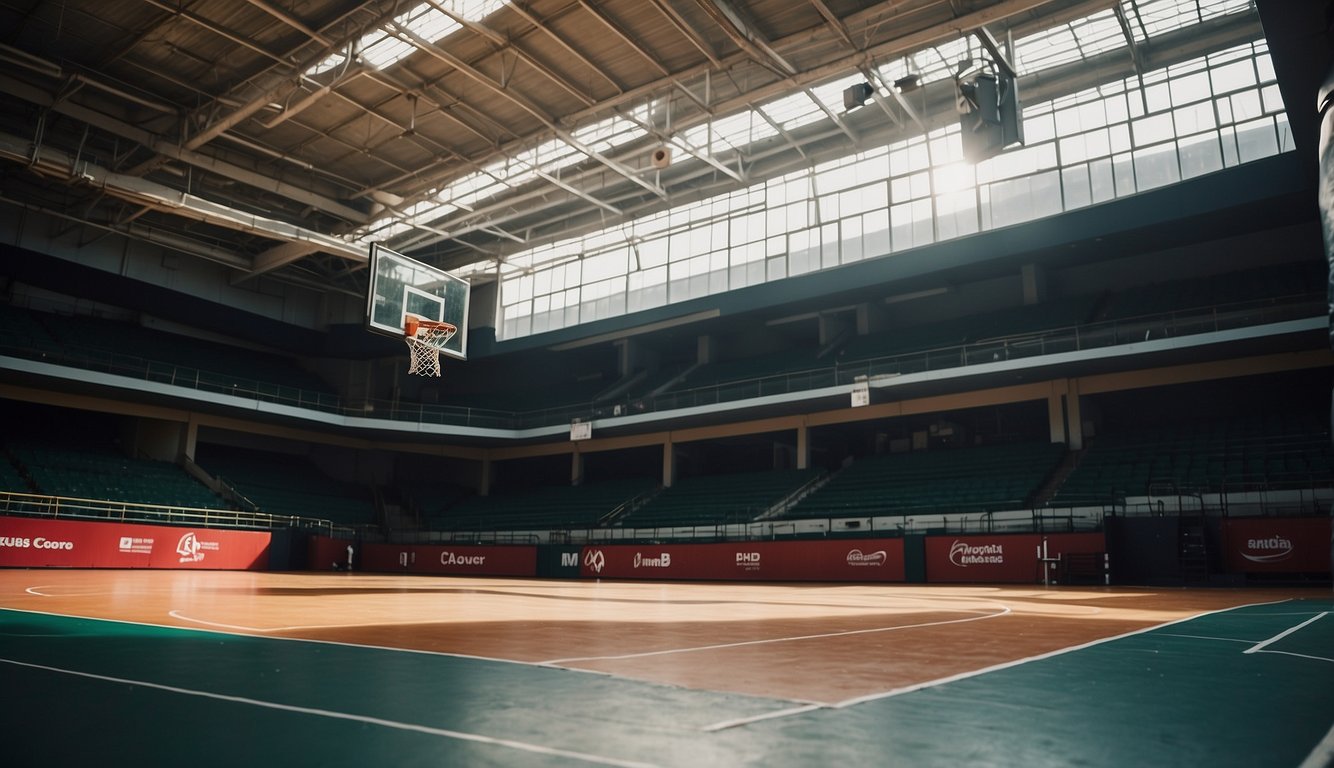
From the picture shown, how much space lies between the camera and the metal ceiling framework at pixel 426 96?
65.3 feet

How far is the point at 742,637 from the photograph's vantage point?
6.93m

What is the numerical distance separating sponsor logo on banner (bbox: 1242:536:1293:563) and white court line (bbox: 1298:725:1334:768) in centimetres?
1744

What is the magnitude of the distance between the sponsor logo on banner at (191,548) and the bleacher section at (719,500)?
13713mm

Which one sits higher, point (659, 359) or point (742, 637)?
point (659, 359)

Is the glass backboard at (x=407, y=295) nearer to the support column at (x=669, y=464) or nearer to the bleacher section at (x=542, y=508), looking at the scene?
the bleacher section at (x=542, y=508)

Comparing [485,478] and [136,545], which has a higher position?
[485,478]

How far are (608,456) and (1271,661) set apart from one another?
37.0 m

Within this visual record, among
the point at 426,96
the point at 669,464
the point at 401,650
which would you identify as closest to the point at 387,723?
the point at 401,650

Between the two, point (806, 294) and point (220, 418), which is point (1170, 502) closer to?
point (806, 294)

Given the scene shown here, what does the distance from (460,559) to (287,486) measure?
10095 mm

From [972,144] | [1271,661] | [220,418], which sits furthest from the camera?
[220,418]

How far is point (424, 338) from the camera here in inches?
981

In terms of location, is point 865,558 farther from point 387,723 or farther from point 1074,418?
point 387,723

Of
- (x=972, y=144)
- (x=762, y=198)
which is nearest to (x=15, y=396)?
(x=762, y=198)
